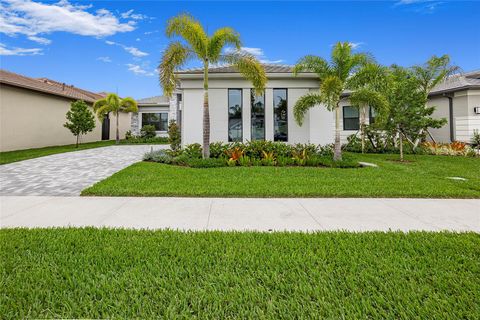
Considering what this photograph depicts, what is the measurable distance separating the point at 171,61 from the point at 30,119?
12.0 m

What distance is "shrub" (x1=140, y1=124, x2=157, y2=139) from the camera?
82.6 ft

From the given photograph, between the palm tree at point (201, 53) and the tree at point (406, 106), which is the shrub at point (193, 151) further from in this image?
the tree at point (406, 106)

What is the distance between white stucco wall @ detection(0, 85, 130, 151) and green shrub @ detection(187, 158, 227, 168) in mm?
12051

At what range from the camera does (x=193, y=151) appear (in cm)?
1148

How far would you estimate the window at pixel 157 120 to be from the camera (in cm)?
2702

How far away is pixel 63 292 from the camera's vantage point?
236 centimetres

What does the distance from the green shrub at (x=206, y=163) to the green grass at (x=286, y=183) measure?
0.59 metres

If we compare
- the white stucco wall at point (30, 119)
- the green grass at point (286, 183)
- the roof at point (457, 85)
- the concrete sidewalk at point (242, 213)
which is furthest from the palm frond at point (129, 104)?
the roof at point (457, 85)

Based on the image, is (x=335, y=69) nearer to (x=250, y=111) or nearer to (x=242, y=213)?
(x=250, y=111)

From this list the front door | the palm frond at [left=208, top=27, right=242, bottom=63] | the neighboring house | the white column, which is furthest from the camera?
the front door

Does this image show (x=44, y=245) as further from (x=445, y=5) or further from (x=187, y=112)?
(x=445, y=5)

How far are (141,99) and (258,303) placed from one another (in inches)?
1184

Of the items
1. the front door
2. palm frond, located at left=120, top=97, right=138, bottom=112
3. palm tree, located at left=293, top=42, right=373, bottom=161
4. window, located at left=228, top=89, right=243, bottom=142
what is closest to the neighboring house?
palm frond, located at left=120, top=97, right=138, bottom=112

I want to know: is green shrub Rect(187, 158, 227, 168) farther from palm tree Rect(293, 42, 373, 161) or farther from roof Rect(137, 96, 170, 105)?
roof Rect(137, 96, 170, 105)
